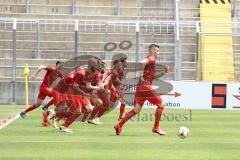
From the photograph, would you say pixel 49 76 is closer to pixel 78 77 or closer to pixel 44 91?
pixel 44 91

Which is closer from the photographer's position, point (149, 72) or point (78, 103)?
point (149, 72)

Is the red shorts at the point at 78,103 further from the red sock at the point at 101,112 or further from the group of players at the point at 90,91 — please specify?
the red sock at the point at 101,112

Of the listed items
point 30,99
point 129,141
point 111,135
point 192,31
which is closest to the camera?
point 129,141

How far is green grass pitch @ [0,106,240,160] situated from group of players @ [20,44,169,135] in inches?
18.7

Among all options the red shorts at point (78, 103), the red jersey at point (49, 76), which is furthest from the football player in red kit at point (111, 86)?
the red jersey at point (49, 76)

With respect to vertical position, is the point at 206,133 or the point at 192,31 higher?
the point at 192,31

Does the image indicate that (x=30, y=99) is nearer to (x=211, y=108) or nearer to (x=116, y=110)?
(x=116, y=110)

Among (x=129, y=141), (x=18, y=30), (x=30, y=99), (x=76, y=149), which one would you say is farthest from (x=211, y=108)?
(x=76, y=149)

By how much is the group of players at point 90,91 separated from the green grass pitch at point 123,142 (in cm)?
47

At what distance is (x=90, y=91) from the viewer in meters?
22.9

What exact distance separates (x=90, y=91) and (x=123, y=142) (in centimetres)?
602

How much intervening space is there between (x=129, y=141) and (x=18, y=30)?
20.8 m

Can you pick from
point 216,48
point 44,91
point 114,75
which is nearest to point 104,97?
point 114,75

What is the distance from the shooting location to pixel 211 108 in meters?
31.5
